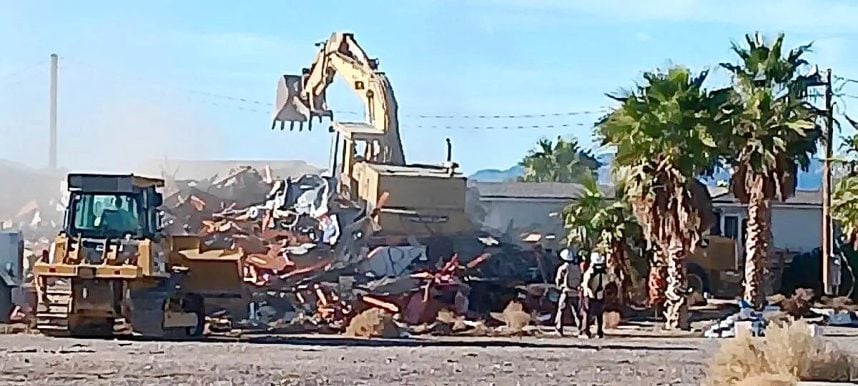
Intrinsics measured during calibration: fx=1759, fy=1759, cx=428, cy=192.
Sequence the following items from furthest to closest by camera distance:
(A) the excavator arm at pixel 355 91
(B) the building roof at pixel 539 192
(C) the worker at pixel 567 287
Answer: (B) the building roof at pixel 539 192 → (A) the excavator arm at pixel 355 91 → (C) the worker at pixel 567 287

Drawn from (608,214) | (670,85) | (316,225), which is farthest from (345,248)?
(670,85)

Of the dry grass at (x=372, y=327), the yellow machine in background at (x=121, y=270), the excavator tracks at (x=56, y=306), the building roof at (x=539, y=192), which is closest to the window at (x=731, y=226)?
the building roof at (x=539, y=192)

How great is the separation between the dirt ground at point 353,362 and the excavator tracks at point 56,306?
0.33m

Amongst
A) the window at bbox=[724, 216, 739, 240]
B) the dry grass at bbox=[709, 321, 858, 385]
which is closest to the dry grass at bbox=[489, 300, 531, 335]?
the dry grass at bbox=[709, 321, 858, 385]

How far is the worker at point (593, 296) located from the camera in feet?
101

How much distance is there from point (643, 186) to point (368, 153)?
31.7ft

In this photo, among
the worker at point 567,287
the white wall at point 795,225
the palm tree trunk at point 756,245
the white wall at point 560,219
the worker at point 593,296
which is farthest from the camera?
the white wall at point 795,225

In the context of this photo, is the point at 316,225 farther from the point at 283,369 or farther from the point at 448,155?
the point at 283,369

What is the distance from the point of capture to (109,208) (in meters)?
29.7

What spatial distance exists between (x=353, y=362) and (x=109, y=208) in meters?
7.17

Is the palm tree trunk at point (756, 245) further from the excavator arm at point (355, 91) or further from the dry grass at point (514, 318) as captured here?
the excavator arm at point (355, 91)

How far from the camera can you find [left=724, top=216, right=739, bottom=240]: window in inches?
2308

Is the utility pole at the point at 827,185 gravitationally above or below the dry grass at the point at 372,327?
above

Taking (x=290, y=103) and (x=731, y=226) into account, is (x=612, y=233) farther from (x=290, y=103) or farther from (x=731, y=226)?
(x=731, y=226)
